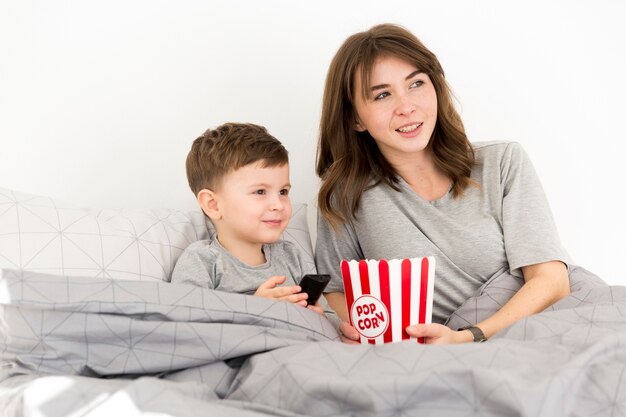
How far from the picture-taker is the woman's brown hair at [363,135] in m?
1.84

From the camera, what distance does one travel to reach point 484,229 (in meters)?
1.79

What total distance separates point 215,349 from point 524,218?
85 cm

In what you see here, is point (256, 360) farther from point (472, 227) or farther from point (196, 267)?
point (472, 227)

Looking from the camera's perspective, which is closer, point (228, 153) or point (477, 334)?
point (477, 334)

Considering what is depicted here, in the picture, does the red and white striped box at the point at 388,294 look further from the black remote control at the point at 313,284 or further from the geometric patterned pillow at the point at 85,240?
the geometric patterned pillow at the point at 85,240

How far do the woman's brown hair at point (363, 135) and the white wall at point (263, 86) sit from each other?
44 centimetres

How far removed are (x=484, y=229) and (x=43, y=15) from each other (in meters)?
1.43

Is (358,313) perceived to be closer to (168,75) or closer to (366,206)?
(366,206)

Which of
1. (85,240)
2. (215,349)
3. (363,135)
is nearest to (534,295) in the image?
(363,135)

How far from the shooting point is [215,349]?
1.31 metres

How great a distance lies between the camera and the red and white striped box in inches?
56.3

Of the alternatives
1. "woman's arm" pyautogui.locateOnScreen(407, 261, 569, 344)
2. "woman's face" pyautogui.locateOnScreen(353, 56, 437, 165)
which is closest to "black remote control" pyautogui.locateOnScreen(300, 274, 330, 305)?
"woman's arm" pyautogui.locateOnScreen(407, 261, 569, 344)

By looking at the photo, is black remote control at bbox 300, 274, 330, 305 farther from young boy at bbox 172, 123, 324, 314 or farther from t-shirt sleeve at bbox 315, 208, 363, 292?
t-shirt sleeve at bbox 315, 208, 363, 292

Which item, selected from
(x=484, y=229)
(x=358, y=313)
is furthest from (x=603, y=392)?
(x=484, y=229)
